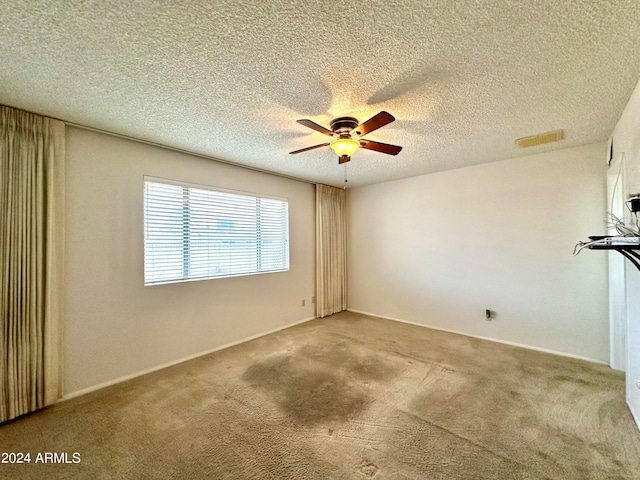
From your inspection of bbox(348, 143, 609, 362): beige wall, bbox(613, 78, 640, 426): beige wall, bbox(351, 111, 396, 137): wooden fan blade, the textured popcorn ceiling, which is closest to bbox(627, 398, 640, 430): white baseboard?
bbox(613, 78, 640, 426): beige wall

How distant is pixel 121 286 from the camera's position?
2.70 meters

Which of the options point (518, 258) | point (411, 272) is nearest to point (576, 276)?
point (518, 258)

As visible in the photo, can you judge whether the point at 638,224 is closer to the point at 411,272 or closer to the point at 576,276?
the point at 576,276

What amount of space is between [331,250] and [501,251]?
2.65 meters

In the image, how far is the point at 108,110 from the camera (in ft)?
7.14

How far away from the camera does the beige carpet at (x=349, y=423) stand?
1612mm

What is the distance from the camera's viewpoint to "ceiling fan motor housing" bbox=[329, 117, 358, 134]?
2201 mm

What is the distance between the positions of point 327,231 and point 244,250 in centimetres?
169

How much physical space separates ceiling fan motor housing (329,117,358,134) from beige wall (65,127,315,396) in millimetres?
1933

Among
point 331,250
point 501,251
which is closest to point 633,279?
point 501,251

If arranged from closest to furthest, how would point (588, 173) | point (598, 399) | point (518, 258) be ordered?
1. point (598, 399)
2. point (588, 173)
3. point (518, 258)

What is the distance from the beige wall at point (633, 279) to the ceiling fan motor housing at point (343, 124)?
Answer: 1.96m

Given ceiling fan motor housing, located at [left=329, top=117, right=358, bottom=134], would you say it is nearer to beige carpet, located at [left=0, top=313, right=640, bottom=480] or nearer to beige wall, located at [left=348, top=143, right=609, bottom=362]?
beige carpet, located at [left=0, top=313, right=640, bottom=480]

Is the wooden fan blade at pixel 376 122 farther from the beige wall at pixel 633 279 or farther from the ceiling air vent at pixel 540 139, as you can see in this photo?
the ceiling air vent at pixel 540 139
